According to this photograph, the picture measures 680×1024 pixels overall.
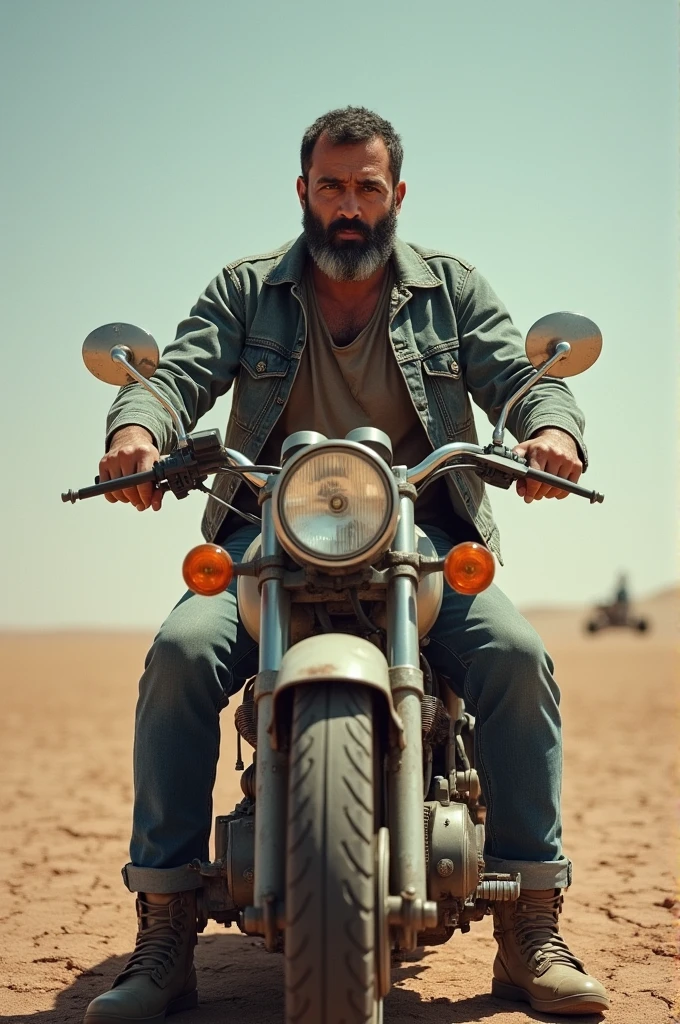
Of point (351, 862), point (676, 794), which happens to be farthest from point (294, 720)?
point (676, 794)

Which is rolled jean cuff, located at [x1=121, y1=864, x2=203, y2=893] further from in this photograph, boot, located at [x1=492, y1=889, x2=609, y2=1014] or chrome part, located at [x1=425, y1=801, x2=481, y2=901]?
boot, located at [x1=492, y1=889, x2=609, y2=1014]

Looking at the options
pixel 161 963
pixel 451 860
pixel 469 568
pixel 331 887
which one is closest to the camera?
pixel 331 887

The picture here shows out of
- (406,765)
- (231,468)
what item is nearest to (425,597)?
(406,765)

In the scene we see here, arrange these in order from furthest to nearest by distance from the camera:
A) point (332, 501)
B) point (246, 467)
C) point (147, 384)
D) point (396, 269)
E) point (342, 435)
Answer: point (396, 269), point (342, 435), point (147, 384), point (246, 467), point (332, 501)

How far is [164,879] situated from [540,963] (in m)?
1.00

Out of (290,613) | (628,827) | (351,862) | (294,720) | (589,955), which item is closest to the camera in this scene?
(351,862)

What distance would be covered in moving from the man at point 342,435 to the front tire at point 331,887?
2.71ft

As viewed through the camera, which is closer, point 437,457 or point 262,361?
point 437,457

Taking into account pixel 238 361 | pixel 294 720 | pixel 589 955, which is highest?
pixel 238 361

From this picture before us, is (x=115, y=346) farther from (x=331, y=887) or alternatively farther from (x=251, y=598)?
(x=331, y=887)

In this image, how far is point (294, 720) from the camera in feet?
7.68

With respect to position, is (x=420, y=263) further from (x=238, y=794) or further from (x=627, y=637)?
(x=627, y=637)

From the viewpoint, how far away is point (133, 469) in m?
2.93

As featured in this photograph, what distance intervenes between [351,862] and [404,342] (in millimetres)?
1839
